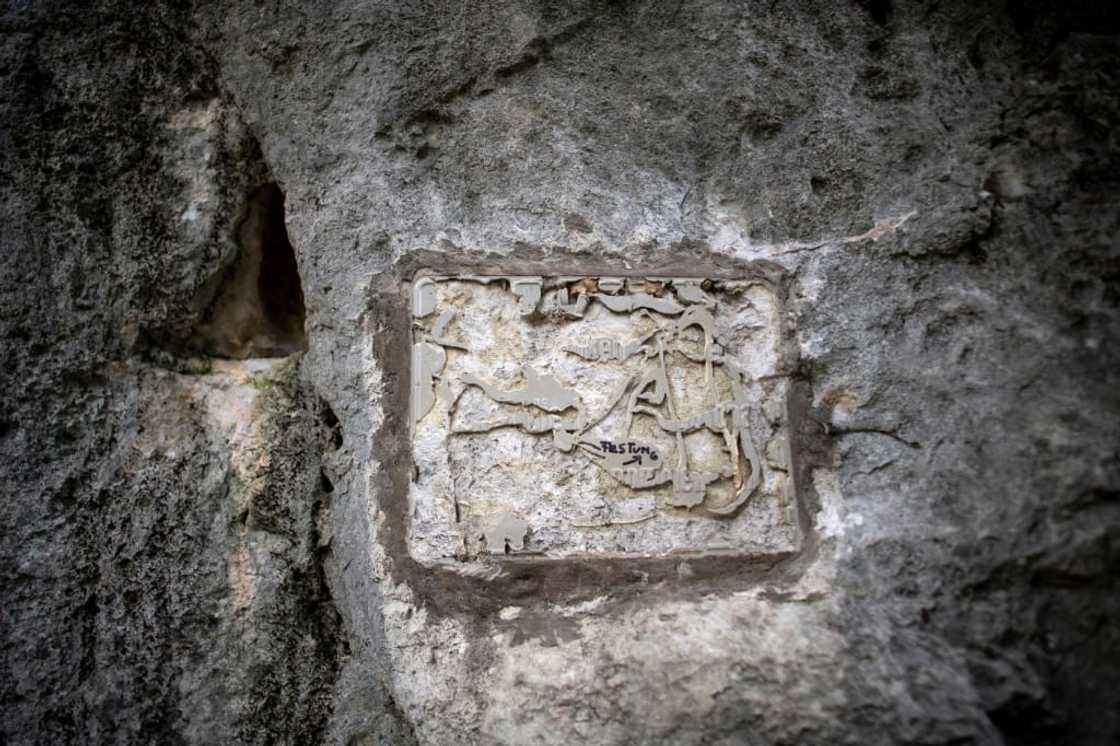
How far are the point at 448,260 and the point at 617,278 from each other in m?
0.39

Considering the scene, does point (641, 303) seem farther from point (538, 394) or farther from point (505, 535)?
point (505, 535)

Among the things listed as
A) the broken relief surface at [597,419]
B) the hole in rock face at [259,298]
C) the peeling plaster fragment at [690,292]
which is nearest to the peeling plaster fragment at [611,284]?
the broken relief surface at [597,419]

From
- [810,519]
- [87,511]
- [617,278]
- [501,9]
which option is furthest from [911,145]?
[87,511]

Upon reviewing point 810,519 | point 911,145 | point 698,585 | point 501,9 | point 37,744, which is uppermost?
point 501,9

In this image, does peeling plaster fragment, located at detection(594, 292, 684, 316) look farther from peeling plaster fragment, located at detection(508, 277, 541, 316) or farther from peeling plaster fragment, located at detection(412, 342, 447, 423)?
peeling plaster fragment, located at detection(412, 342, 447, 423)

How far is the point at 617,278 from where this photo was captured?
6.22 feet

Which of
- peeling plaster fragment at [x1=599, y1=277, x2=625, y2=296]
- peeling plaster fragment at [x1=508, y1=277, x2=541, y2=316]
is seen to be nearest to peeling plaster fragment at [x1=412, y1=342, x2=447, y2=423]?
peeling plaster fragment at [x1=508, y1=277, x2=541, y2=316]

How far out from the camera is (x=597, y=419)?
1849 mm

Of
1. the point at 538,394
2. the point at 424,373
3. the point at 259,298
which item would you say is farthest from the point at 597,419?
the point at 259,298

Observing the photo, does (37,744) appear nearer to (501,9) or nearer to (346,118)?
(346,118)

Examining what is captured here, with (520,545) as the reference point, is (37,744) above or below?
below

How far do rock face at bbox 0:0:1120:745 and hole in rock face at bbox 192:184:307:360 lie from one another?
30 millimetres

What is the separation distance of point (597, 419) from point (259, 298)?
101cm

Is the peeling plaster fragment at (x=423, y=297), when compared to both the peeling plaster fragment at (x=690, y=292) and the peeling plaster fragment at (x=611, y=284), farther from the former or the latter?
the peeling plaster fragment at (x=690, y=292)
